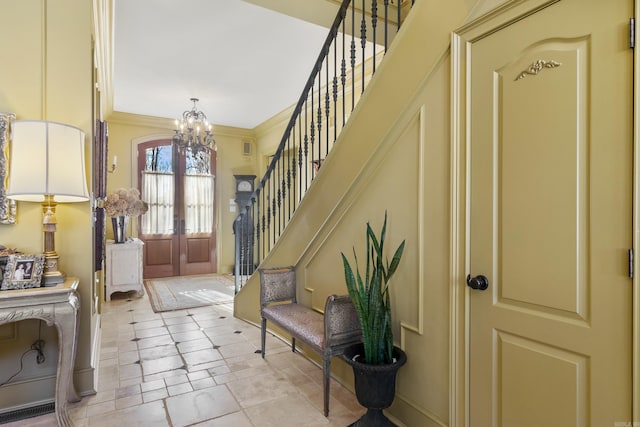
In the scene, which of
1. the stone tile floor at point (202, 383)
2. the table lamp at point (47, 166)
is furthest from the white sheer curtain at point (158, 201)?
the table lamp at point (47, 166)

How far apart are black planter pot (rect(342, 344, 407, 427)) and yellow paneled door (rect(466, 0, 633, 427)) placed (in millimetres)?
396

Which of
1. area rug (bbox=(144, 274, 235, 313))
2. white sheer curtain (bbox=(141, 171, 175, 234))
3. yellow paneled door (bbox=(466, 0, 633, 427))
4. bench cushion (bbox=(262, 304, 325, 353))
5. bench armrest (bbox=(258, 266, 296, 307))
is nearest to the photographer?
yellow paneled door (bbox=(466, 0, 633, 427))

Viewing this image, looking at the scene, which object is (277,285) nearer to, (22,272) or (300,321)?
(300,321)

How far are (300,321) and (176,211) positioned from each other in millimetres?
5123

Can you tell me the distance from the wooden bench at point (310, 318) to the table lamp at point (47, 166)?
1.53 metres

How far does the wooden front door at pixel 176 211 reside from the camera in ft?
21.8

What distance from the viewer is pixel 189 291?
562 centimetres

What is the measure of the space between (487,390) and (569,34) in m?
1.57

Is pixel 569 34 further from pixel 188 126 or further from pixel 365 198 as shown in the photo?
pixel 188 126

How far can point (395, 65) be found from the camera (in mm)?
2080

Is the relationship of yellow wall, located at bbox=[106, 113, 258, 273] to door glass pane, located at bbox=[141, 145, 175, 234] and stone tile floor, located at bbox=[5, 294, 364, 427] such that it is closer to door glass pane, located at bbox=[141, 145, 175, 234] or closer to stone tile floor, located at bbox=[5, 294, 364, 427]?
door glass pane, located at bbox=[141, 145, 175, 234]

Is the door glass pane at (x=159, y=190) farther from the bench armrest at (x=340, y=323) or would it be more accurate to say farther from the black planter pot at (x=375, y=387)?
the black planter pot at (x=375, y=387)

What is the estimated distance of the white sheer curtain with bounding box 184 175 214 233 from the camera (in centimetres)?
702

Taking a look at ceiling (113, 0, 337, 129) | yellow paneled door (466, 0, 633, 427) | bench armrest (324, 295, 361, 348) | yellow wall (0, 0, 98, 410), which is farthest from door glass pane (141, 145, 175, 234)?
yellow paneled door (466, 0, 633, 427)
